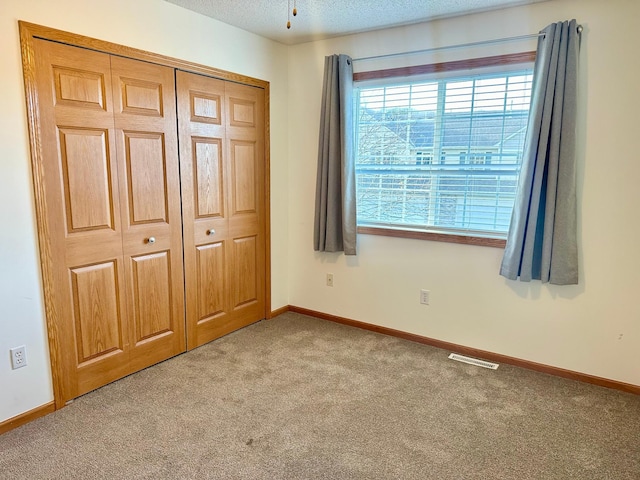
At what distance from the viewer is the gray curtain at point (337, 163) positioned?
325 cm

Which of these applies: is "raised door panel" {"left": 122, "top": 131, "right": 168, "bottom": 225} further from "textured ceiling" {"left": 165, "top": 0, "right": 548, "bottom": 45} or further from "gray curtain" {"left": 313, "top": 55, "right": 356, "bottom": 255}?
"gray curtain" {"left": 313, "top": 55, "right": 356, "bottom": 255}

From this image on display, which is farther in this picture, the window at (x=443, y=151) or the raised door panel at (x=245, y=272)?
the raised door panel at (x=245, y=272)

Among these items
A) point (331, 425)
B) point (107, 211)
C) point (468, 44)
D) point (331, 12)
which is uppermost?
point (331, 12)

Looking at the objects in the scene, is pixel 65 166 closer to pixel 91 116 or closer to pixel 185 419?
pixel 91 116

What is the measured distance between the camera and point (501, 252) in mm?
2867

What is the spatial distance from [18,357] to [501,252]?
2932mm

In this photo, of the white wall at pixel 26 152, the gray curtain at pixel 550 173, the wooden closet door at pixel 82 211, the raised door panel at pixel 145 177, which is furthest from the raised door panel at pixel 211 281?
the gray curtain at pixel 550 173

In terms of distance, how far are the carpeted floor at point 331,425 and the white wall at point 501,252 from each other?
0.27 m

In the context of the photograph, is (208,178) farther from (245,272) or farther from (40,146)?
(40,146)

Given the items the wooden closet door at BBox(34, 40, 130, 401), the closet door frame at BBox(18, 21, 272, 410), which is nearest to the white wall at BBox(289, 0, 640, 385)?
the closet door frame at BBox(18, 21, 272, 410)

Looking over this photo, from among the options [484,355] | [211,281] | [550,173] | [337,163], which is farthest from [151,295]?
[550,173]

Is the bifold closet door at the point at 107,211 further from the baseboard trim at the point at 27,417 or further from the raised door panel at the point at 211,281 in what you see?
the raised door panel at the point at 211,281

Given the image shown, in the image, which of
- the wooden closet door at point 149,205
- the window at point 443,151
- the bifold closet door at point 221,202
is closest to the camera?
the wooden closet door at point 149,205

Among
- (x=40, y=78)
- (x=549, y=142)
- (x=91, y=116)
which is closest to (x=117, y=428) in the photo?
(x=91, y=116)
